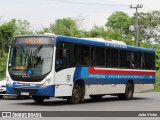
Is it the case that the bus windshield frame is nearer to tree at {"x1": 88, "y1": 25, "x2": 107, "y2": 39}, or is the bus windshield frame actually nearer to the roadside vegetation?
the roadside vegetation

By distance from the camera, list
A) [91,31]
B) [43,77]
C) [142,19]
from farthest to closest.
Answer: [142,19] < [91,31] < [43,77]

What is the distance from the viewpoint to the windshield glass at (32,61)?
21.3m

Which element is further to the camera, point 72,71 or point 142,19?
point 142,19

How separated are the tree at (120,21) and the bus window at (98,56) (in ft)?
278

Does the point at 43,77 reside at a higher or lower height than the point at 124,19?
lower

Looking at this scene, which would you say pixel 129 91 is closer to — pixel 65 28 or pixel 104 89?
pixel 104 89

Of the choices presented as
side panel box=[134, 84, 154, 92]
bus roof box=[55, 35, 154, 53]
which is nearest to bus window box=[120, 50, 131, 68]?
bus roof box=[55, 35, 154, 53]

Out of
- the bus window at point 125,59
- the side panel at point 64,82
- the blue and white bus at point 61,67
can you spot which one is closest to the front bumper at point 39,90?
the blue and white bus at point 61,67

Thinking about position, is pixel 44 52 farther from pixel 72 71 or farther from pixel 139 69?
pixel 139 69

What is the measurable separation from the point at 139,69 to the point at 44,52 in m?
9.59

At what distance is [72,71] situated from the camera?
2241cm

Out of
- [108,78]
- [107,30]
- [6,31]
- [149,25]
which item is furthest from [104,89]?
[149,25]

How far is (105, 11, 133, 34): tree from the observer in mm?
110250

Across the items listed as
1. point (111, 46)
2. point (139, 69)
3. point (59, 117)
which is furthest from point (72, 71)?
point (139, 69)
